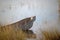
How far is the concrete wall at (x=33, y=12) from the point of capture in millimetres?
1436

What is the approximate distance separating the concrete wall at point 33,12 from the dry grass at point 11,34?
0.27 feet

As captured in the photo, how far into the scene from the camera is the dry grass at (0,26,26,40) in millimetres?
1438

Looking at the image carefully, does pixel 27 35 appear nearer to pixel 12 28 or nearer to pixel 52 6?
pixel 12 28

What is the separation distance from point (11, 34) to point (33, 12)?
31cm

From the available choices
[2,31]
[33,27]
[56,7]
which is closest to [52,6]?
[56,7]

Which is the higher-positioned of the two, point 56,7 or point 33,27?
point 56,7

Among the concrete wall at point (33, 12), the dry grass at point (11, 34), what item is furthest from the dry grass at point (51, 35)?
the dry grass at point (11, 34)

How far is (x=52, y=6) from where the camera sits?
4.72ft

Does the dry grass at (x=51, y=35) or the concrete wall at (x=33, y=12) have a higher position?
the concrete wall at (x=33, y=12)

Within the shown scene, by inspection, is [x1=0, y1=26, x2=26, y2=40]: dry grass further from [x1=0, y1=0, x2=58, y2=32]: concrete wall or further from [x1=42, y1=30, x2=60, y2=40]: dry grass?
[x1=42, y1=30, x2=60, y2=40]: dry grass

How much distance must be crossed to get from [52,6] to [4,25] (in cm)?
53

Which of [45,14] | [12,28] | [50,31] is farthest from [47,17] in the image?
[12,28]

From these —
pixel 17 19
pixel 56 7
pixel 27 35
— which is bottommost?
pixel 27 35

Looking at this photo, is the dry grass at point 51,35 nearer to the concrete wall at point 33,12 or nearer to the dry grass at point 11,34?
the concrete wall at point 33,12
